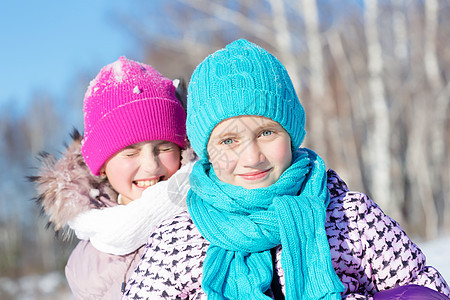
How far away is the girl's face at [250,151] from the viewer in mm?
1540

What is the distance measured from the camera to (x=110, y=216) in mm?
2082

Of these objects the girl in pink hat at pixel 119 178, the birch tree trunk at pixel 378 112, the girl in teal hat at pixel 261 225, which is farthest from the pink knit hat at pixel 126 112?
the birch tree trunk at pixel 378 112

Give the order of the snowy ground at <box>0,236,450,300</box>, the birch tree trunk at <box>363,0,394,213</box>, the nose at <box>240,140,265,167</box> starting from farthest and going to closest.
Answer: the snowy ground at <box>0,236,450,300</box> → the birch tree trunk at <box>363,0,394,213</box> → the nose at <box>240,140,265,167</box>

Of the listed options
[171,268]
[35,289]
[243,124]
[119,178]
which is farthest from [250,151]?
[35,289]

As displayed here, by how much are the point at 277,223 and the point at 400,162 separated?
1613cm

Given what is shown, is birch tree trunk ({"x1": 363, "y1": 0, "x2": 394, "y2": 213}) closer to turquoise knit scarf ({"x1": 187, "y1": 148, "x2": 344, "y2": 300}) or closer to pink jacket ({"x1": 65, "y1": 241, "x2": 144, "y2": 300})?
pink jacket ({"x1": 65, "y1": 241, "x2": 144, "y2": 300})

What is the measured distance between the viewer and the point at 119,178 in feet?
6.97

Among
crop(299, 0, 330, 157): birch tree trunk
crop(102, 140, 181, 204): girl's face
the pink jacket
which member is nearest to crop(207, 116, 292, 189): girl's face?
crop(102, 140, 181, 204): girl's face

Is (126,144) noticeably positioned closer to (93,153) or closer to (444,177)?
(93,153)

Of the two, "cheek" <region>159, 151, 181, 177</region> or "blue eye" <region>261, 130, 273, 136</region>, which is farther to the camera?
"cheek" <region>159, 151, 181, 177</region>

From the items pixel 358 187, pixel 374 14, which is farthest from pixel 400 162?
pixel 374 14

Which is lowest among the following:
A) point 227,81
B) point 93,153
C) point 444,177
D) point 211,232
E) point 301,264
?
point 444,177

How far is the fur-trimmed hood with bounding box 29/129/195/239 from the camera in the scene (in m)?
2.24

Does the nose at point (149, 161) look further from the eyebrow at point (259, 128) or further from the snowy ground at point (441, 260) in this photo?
the snowy ground at point (441, 260)
